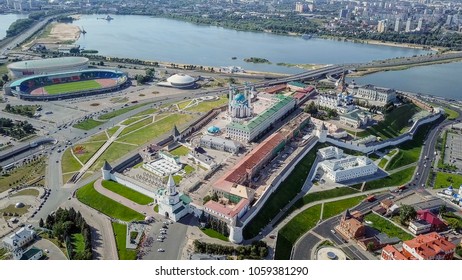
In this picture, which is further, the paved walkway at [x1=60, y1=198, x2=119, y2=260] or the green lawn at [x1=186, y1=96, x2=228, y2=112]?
the green lawn at [x1=186, y1=96, x2=228, y2=112]

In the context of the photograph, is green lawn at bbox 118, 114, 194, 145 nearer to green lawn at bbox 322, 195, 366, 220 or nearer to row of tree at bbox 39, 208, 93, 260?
row of tree at bbox 39, 208, 93, 260

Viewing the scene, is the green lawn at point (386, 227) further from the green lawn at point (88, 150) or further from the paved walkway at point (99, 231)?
the green lawn at point (88, 150)

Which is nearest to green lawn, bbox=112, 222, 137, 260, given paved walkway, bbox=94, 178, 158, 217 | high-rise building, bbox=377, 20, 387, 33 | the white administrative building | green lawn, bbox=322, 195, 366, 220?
paved walkway, bbox=94, 178, 158, 217

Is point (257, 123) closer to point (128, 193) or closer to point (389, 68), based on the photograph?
point (128, 193)

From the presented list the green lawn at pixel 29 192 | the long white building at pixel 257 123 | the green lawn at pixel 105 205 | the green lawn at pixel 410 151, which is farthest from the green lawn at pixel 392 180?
the green lawn at pixel 29 192

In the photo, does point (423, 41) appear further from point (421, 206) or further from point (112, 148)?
point (112, 148)

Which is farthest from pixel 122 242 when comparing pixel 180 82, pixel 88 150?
pixel 180 82
